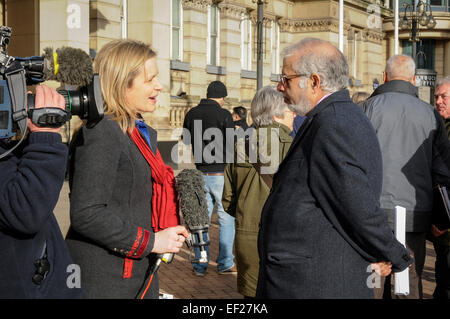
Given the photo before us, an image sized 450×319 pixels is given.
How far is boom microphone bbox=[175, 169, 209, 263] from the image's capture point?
279 centimetres

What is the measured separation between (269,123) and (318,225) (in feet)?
7.36

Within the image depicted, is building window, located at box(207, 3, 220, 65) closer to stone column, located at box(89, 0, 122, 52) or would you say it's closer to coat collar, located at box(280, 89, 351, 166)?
stone column, located at box(89, 0, 122, 52)

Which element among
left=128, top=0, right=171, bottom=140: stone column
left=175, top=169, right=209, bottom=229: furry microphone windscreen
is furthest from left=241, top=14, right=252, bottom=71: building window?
left=175, top=169, right=209, bottom=229: furry microphone windscreen

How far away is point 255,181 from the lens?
4.94 m

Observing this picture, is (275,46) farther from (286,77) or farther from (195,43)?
(286,77)

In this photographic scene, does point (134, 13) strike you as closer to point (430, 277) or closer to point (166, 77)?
point (166, 77)

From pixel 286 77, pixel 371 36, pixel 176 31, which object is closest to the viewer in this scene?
pixel 286 77

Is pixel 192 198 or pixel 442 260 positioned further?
pixel 442 260

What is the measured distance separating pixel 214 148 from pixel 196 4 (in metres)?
13.5

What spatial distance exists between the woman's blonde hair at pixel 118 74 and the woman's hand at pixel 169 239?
50 cm

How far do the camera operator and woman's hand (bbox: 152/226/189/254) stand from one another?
53cm

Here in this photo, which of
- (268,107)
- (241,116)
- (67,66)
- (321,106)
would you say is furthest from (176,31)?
(67,66)

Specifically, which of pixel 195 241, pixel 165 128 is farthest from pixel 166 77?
pixel 195 241

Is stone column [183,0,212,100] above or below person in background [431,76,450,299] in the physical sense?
above
